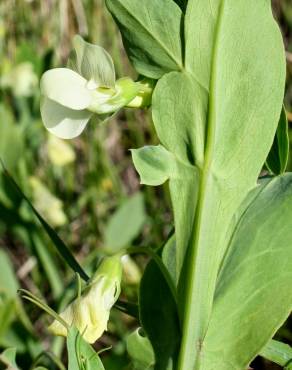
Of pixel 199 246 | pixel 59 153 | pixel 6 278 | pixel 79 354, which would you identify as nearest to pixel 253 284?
pixel 199 246

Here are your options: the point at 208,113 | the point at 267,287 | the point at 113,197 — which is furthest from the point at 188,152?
the point at 113,197

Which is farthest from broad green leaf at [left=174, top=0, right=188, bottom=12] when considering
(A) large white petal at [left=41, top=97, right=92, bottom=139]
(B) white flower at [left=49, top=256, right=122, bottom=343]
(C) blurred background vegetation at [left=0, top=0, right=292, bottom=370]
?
(C) blurred background vegetation at [left=0, top=0, right=292, bottom=370]

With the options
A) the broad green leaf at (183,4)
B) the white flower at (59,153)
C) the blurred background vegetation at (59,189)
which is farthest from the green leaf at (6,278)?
the broad green leaf at (183,4)

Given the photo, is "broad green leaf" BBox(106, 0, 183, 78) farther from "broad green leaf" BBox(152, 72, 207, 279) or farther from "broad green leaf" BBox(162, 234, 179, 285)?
"broad green leaf" BBox(162, 234, 179, 285)

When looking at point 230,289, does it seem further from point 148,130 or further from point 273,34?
point 148,130

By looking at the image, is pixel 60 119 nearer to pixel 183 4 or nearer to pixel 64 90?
pixel 64 90
